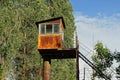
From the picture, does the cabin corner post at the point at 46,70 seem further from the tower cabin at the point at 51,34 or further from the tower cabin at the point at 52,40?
the tower cabin at the point at 51,34

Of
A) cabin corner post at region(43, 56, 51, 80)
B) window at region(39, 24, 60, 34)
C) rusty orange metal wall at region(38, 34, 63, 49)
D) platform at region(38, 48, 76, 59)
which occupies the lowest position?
cabin corner post at region(43, 56, 51, 80)

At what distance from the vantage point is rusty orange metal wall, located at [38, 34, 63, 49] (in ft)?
145

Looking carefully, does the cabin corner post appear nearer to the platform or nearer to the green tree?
the platform

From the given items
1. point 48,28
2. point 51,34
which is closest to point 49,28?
point 48,28

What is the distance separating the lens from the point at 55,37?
4472 centimetres

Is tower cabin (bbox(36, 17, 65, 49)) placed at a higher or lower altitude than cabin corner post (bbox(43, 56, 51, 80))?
higher

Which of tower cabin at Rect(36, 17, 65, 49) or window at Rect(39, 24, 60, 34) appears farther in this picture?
window at Rect(39, 24, 60, 34)

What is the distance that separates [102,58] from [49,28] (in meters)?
18.3

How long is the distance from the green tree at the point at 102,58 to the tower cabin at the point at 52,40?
15431 mm

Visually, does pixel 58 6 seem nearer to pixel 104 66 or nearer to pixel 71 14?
pixel 71 14

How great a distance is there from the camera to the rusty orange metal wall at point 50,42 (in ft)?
145

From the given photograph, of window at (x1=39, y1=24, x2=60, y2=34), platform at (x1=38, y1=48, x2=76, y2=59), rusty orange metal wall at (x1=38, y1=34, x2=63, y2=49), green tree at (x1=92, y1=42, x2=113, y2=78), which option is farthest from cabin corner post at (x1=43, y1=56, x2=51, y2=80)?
green tree at (x1=92, y1=42, x2=113, y2=78)

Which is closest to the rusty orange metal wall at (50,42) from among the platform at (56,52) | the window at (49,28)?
the platform at (56,52)


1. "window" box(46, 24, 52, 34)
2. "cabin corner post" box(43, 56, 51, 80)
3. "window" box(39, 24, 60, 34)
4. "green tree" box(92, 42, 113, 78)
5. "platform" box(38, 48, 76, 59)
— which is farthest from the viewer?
"green tree" box(92, 42, 113, 78)
